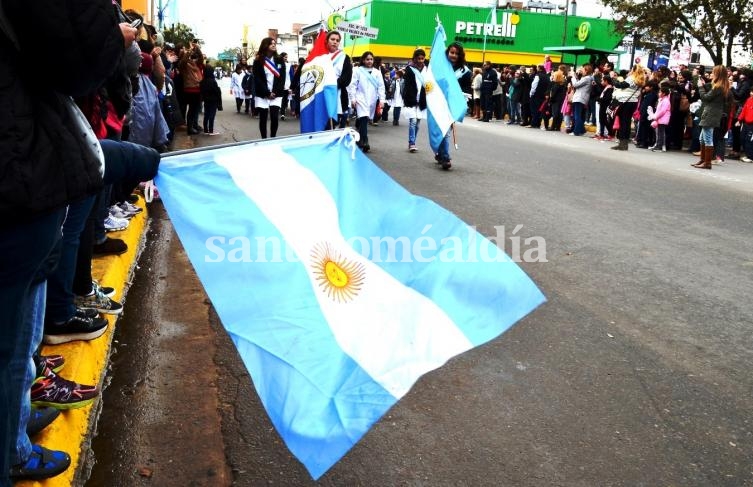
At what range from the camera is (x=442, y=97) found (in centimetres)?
998

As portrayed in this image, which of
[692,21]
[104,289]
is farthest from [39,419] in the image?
[692,21]

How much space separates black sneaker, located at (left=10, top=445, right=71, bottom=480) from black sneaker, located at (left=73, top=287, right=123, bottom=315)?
1355 mm

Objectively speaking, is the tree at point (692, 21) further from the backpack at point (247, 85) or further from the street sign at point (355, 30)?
the backpack at point (247, 85)

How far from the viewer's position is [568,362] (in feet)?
12.0

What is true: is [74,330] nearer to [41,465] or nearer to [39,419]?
[39,419]

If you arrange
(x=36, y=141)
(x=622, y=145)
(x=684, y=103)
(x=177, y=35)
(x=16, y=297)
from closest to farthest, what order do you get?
(x=36, y=141) < (x=16, y=297) < (x=684, y=103) < (x=622, y=145) < (x=177, y=35)

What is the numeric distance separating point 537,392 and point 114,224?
3654 millimetres

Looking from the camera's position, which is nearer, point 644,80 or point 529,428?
point 529,428

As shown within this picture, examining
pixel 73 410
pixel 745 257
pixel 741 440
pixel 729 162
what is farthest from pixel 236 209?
pixel 729 162

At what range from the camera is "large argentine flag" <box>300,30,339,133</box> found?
1004 cm

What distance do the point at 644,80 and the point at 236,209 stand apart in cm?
1559

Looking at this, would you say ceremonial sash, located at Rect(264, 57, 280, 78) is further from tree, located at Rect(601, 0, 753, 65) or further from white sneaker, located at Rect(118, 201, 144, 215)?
tree, located at Rect(601, 0, 753, 65)

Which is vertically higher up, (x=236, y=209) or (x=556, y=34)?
(x=556, y=34)

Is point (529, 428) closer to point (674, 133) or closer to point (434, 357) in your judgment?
point (434, 357)
